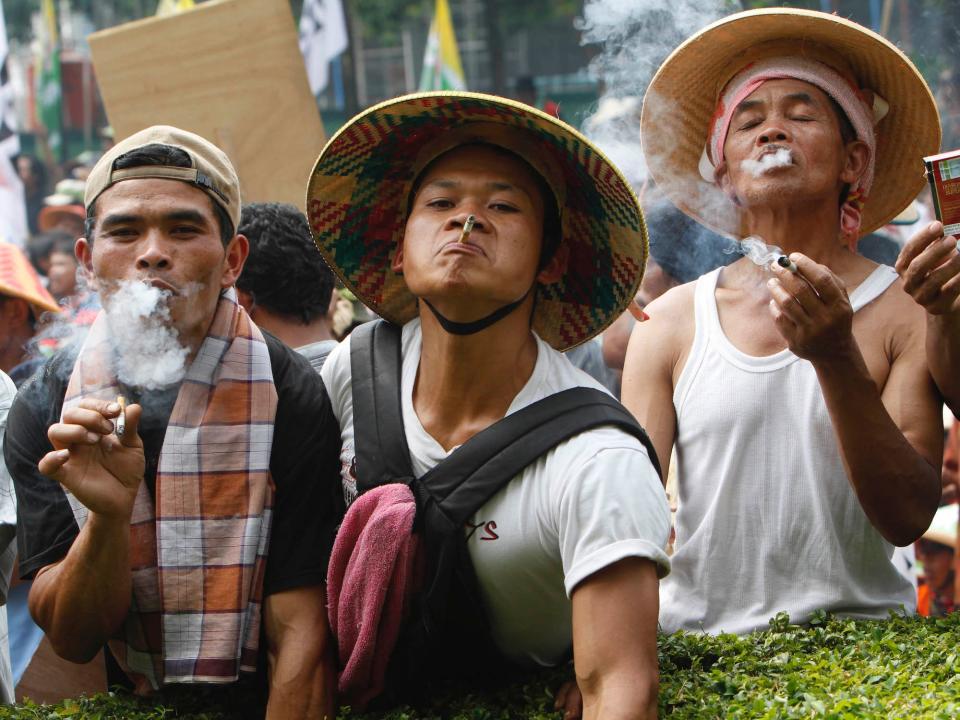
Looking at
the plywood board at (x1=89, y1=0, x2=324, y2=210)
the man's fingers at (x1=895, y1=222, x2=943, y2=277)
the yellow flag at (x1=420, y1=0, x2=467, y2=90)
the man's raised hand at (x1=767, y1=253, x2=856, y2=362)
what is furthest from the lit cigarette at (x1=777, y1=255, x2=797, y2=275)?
the yellow flag at (x1=420, y1=0, x2=467, y2=90)

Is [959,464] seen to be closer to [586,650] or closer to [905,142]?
[905,142]

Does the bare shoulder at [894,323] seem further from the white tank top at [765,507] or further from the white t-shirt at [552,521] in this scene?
the white t-shirt at [552,521]

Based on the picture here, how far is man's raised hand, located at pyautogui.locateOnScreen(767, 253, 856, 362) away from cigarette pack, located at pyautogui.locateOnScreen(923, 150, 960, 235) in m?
0.32

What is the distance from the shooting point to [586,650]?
2.70 m

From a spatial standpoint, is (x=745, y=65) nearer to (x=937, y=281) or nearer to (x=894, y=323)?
(x=894, y=323)

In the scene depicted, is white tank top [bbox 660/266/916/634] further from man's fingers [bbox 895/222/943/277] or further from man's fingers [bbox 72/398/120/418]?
man's fingers [bbox 72/398/120/418]

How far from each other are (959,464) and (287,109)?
3.92 metres

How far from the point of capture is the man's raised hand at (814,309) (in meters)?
3.15

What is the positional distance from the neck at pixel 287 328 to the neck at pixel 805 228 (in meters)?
1.78

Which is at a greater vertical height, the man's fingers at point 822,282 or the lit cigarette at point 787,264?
the lit cigarette at point 787,264

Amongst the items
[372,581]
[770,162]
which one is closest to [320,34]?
[770,162]

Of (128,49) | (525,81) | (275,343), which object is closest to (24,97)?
(525,81)

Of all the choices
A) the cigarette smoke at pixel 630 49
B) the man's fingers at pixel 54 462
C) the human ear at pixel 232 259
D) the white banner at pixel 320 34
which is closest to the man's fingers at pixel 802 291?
the cigarette smoke at pixel 630 49

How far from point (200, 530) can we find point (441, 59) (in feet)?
27.9
